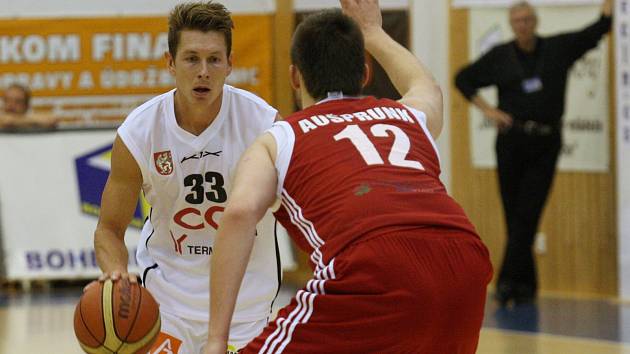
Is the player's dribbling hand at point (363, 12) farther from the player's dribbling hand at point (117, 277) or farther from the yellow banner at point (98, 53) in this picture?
the yellow banner at point (98, 53)

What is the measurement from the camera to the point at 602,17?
1018cm

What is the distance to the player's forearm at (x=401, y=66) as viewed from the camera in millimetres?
4480

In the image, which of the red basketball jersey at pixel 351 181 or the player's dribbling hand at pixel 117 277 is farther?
the player's dribbling hand at pixel 117 277

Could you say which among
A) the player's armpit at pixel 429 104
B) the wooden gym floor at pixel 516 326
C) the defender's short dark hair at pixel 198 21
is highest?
the defender's short dark hair at pixel 198 21

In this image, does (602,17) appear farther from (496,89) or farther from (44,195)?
(44,195)

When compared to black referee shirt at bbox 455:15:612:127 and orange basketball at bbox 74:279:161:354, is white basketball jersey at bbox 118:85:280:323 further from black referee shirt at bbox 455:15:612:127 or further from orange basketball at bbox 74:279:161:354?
black referee shirt at bbox 455:15:612:127

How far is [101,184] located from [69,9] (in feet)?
5.51

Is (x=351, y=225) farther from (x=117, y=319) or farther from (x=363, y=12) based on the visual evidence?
(x=363, y=12)

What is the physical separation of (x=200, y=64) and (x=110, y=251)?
80cm

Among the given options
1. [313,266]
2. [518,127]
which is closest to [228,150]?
Result: [313,266]

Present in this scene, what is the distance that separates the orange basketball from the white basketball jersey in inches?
33.8

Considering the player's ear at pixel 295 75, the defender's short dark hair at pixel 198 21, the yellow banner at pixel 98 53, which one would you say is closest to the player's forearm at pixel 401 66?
the player's ear at pixel 295 75

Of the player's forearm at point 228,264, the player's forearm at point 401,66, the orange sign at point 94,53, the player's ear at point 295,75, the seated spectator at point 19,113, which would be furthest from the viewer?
the orange sign at point 94,53

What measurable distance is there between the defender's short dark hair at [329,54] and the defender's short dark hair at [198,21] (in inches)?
42.4
